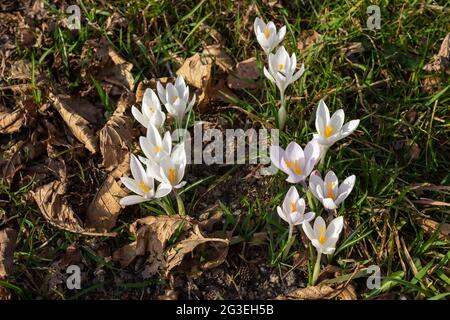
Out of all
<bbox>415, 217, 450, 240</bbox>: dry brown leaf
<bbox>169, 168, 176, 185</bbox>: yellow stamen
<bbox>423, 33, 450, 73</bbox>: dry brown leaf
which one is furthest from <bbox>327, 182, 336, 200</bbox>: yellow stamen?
<bbox>423, 33, 450, 73</bbox>: dry brown leaf

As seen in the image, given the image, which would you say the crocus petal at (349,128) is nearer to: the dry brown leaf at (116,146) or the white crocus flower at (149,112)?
the white crocus flower at (149,112)

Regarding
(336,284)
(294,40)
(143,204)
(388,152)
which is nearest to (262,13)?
(294,40)

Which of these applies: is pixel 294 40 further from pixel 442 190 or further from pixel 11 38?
pixel 11 38

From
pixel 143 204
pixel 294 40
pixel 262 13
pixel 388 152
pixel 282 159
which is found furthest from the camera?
pixel 262 13

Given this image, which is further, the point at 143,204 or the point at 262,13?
the point at 262,13

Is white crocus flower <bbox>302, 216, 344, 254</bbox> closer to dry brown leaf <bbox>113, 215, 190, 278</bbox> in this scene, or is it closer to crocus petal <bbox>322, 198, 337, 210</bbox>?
crocus petal <bbox>322, 198, 337, 210</bbox>

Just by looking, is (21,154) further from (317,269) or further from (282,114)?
(317,269)

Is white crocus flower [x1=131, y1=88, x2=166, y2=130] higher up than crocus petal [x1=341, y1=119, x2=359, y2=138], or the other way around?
white crocus flower [x1=131, y1=88, x2=166, y2=130]
